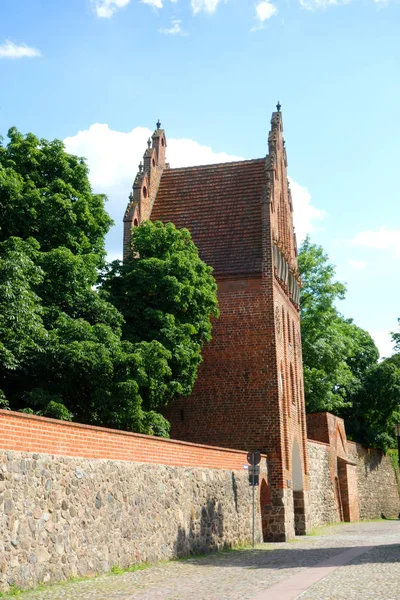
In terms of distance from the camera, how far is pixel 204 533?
61.8 ft

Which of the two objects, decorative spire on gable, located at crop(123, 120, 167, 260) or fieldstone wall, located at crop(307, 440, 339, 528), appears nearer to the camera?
decorative spire on gable, located at crop(123, 120, 167, 260)

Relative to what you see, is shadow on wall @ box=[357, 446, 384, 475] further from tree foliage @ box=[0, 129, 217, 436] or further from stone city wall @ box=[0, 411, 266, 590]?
stone city wall @ box=[0, 411, 266, 590]

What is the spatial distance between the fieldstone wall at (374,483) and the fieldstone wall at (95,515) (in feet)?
85.1

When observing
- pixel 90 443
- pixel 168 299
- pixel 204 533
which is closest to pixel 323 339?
pixel 168 299

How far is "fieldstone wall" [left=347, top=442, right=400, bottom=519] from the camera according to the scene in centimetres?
4456

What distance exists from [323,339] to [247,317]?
16.0 meters

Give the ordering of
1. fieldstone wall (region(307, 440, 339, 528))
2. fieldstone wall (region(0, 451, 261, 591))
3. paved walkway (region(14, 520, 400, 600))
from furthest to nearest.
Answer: fieldstone wall (region(307, 440, 339, 528)), fieldstone wall (region(0, 451, 261, 591)), paved walkway (region(14, 520, 400, 600))

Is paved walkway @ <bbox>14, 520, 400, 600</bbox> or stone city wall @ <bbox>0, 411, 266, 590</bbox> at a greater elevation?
stone city wall @ <bbox>0, 411, 266, 590</bbox>

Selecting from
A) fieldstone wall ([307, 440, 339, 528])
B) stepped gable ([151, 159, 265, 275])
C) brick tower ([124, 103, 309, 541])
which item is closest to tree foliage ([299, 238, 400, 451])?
fieldstone wall ([307, 440, 339, 528])

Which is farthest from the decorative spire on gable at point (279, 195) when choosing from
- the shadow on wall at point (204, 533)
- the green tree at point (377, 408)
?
the green tree at point (377, 408)

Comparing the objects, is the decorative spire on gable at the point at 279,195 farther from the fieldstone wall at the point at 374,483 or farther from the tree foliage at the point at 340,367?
Result: the fieldstone wall at the point at 374,483

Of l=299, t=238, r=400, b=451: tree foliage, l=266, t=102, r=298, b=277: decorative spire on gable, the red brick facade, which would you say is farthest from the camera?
l=299, t=238, r=400, b=451: tree foliage

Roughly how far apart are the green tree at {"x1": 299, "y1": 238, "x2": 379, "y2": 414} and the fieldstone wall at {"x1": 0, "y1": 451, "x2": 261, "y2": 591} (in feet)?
74.1

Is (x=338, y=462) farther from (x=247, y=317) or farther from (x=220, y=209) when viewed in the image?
(x=220, y=209)
